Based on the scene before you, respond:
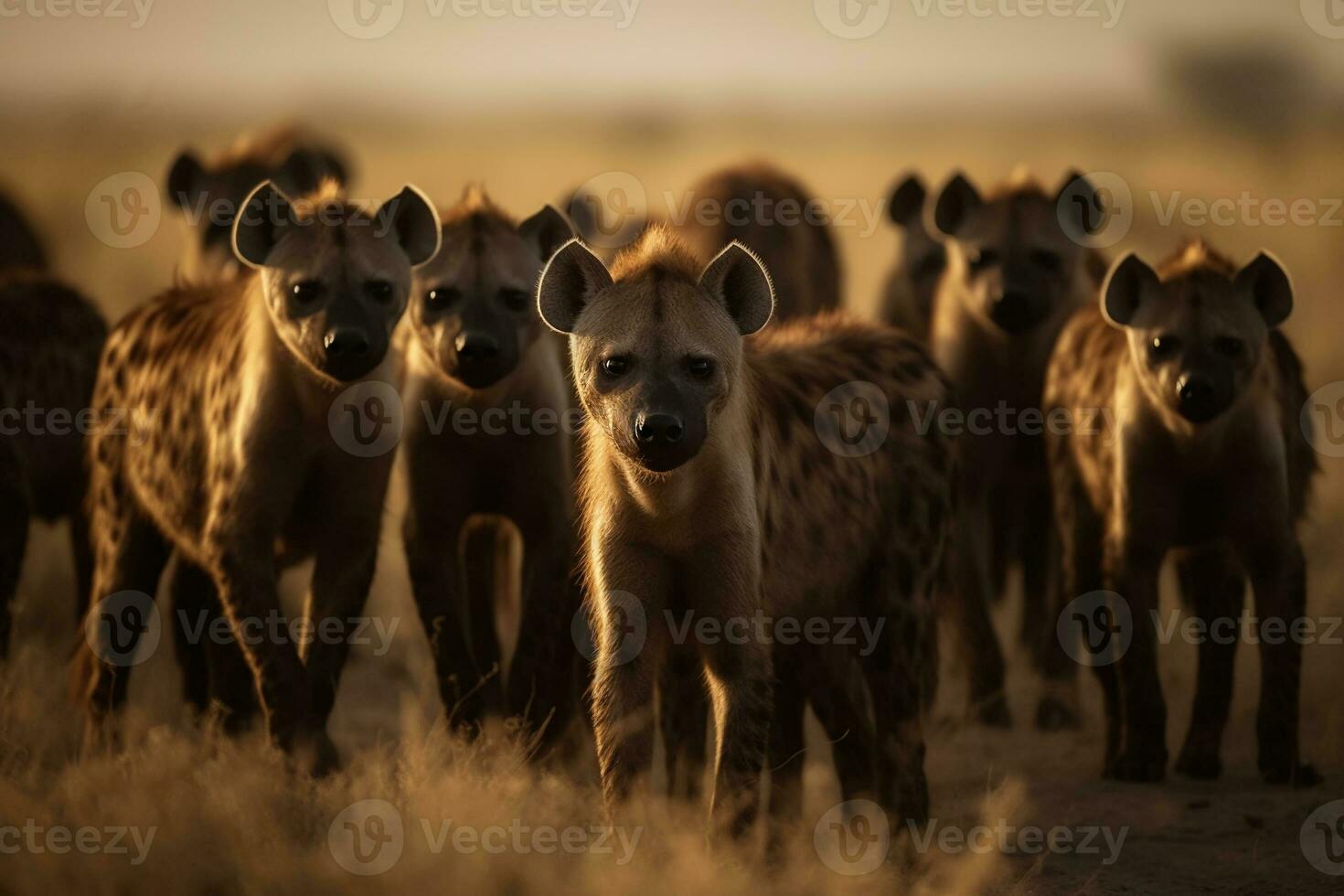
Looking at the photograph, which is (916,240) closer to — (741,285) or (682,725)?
(682,725)

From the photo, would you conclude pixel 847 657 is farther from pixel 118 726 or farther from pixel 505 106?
pixel 505 106

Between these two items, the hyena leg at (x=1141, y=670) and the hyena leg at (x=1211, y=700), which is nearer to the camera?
the hyena leg at (x=1141, y=670)

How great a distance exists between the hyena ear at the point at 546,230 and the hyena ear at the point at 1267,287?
2.00 m

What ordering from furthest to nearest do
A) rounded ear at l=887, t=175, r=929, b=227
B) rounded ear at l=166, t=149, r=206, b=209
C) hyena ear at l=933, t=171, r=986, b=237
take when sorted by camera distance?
rounded ear at l=887, t=175, r=929, b=227
rounded ear at l=166, t=149, r=206, b=209
hyena ear at l=933, t=171, r=986, b=237

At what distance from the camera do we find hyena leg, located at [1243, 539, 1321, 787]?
5.25 m

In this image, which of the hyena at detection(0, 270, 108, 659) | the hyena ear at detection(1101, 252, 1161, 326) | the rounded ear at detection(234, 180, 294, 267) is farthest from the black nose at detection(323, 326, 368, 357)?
the hyena ear at detection(1101, 252, 1161, 326)

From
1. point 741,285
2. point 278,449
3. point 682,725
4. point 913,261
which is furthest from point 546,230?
point 913,261

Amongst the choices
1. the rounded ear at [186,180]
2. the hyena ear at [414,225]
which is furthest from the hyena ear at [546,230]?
the rounded ear at [186,180]

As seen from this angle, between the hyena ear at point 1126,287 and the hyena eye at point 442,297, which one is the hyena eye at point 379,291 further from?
the hyena ear at point 1126,287

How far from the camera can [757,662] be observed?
407 cm

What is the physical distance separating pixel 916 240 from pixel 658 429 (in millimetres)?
4538

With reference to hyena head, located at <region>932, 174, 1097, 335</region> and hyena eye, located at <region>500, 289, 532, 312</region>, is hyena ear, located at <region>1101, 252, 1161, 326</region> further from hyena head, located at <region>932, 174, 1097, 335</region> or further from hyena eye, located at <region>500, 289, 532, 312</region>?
hyena eye, located at <region>500, 289, 532, 312</region>

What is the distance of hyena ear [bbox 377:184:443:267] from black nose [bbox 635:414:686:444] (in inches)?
56.2

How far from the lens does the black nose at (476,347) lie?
16.9 ft
